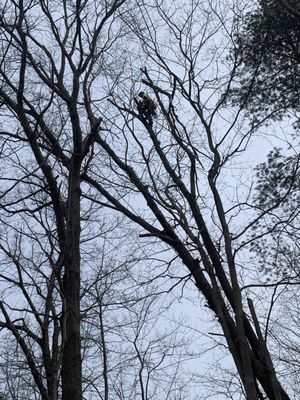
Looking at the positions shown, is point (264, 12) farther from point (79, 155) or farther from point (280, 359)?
point (280, 359)

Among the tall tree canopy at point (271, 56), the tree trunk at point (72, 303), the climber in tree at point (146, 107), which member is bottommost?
the tree trunk at point (72, 303)

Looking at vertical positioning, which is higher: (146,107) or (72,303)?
(146,107)

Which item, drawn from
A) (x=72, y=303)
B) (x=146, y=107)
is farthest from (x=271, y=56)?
(x=72, y=303)

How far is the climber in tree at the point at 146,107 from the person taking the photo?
23.3 feet

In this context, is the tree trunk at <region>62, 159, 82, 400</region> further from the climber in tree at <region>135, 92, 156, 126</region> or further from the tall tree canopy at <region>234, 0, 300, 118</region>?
the tall tree canopy at <region>234, 0, 300, 118</region>

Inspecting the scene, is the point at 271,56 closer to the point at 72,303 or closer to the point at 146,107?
the point at 146,107

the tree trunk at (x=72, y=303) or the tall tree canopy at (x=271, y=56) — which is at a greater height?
the tall tree canopy at (x=271, y=56)

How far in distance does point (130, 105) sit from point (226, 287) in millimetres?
2696

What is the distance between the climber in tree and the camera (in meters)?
7.11

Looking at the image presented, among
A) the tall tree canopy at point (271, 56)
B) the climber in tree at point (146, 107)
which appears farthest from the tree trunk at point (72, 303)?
the tall tree canopy at point (271, 56)

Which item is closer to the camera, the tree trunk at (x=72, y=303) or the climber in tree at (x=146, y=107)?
the tree trunk at (x=72, y=303)

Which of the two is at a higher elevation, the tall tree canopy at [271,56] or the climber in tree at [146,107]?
the tall tree canopy at [271,56]

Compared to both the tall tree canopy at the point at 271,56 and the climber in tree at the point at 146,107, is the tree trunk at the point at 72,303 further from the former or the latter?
the tall tree canopy at the point at 271,56

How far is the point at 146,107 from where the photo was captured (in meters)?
7.15
